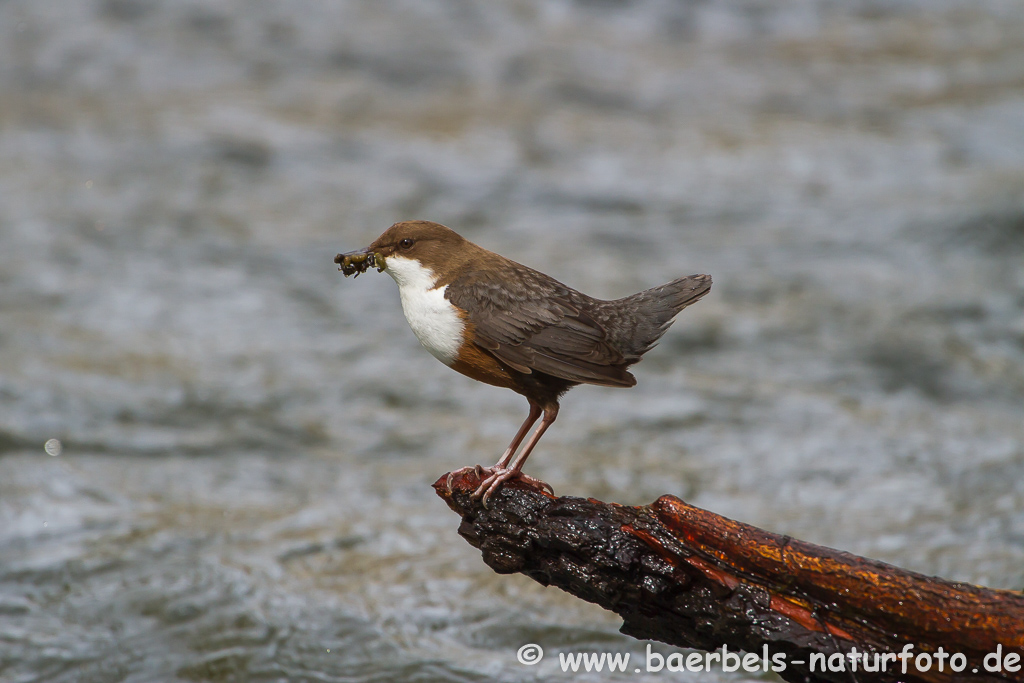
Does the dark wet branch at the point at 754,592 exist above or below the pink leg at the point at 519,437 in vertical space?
below

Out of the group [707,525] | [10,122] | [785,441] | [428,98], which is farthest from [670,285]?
[10,122]

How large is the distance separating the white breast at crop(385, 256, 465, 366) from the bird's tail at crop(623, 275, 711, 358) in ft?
1.80

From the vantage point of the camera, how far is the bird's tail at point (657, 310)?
302cm

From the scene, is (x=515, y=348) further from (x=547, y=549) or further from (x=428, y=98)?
(x=428, y=98)

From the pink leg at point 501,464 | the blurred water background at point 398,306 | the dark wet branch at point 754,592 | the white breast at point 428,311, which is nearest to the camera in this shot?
the dark wet branch at point 754,592

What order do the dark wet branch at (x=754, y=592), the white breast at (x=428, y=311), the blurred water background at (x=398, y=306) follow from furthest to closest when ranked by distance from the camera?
the blurred water background at (x=398, y=306)
the white breast at (x=428, y=311)
the dark wet branch at (x=754, y=592)

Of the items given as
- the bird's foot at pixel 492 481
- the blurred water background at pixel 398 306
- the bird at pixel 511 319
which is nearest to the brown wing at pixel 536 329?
the bird at pixel 511 319

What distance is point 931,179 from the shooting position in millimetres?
9742

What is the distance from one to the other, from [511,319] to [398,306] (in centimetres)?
578

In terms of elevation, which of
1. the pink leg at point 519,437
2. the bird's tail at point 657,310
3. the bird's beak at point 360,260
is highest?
the bird's tail at point 657,310

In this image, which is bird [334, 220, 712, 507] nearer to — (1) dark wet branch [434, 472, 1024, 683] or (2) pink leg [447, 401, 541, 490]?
(2) pink leg [447, 401, 541, 490]

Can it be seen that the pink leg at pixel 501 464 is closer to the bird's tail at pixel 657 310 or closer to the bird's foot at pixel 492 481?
the bird's foot at pixel 492 481

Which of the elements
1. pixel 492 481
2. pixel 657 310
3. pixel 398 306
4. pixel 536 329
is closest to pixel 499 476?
pixel 492 481

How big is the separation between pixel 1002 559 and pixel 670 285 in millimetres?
2815
